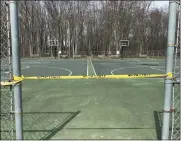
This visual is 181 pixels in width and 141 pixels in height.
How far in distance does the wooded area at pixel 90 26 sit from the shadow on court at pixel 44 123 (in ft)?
148

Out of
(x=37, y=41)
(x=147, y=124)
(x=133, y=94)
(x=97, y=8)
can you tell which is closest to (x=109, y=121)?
(x=147, y=124)

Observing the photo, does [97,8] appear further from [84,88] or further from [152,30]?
[84,88]

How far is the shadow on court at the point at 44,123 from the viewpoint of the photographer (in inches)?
183

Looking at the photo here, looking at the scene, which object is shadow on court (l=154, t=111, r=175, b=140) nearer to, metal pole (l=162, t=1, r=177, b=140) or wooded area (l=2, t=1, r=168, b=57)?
metal pole (l=162, t=1, r=177, b=140)

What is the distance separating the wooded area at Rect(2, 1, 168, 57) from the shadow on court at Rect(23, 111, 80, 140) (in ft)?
148

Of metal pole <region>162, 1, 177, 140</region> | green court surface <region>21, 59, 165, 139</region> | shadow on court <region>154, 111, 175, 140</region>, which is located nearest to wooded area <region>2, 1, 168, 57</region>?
green court surface <region>21, 59, 165, 139</region>

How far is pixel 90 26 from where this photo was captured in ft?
188

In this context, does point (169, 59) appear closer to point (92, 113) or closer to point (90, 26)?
point (92, 113)

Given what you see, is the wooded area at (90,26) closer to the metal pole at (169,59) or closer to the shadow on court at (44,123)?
the shadow on court at (44,123)

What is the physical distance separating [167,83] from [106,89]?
6849mm

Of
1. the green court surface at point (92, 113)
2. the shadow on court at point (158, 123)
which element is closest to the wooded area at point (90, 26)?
the green court surface at point (92, 113)

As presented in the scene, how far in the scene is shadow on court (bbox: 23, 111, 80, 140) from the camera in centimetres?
464

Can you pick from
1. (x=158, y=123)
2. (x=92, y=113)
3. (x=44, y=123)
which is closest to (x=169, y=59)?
(x=158, y=123)

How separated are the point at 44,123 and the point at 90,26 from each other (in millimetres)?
53041
